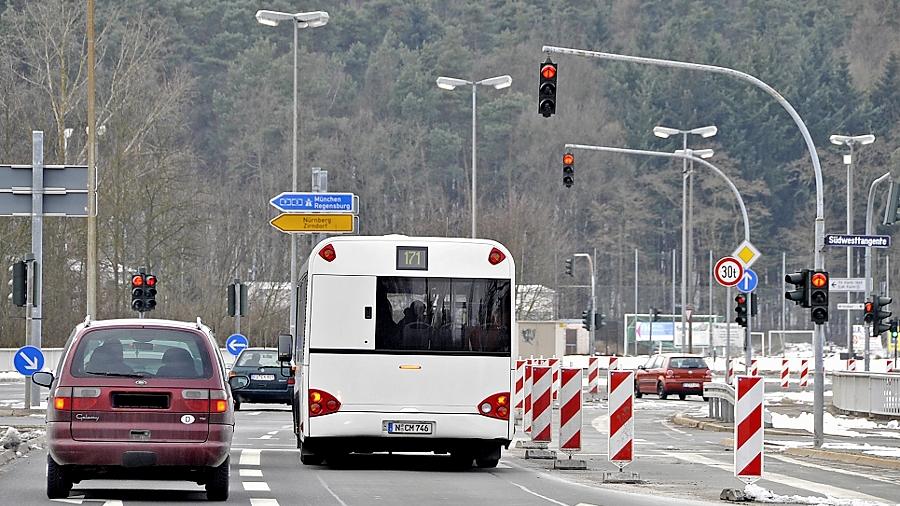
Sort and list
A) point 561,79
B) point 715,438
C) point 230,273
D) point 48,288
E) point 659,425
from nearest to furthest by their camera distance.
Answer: point 715,438, point 659,425, point 48,288, point 230,273, point 561,79

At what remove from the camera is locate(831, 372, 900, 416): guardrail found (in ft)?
124

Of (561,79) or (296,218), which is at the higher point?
(561,79)

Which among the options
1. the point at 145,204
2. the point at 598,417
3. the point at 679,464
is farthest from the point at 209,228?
the point at 679,464

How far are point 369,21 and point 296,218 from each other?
9263 centimetres

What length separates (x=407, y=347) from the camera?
2023 centimetres

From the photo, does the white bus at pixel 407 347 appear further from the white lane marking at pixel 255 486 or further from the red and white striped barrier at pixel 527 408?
the red and white striped barrier at pixel 527 408

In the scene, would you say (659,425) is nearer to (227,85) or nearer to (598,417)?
(598,417)

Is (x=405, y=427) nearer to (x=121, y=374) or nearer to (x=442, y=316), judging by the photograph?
(x=442, y=316)

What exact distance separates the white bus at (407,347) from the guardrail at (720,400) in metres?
14.0

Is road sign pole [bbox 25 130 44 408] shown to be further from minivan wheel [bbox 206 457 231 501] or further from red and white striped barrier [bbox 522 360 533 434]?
minivan wheel [bbox 206 457 231 501]

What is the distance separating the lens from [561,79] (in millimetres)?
125875

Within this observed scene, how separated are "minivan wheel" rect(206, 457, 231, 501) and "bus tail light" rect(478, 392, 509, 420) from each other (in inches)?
194

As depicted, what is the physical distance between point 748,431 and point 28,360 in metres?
16.7

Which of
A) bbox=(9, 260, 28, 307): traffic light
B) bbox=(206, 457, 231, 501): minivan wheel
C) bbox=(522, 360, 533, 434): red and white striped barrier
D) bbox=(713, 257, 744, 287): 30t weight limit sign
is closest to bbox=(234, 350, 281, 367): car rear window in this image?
bbox=(9, 260, 28, 307): traffic light
